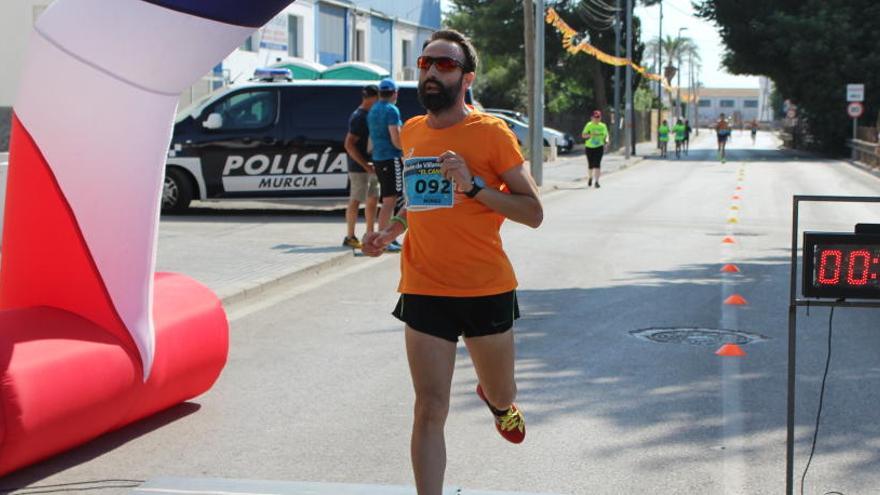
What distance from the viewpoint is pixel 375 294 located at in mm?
11906

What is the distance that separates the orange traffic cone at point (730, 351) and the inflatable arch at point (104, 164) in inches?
156

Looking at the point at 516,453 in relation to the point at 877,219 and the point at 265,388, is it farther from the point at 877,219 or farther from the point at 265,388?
the point at 877,219

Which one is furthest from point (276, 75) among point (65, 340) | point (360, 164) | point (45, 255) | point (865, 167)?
point (865, 167)

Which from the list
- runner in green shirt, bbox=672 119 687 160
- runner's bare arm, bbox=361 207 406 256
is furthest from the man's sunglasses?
runner in green shirt, bbox=672 119 687 160

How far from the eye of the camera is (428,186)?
485 centimetres

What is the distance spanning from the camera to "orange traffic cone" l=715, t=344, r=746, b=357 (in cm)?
877

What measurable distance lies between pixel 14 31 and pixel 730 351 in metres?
26.3

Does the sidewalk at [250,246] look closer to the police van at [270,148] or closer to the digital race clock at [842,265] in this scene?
the police van at [270,148]

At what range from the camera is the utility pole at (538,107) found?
97.5 feet

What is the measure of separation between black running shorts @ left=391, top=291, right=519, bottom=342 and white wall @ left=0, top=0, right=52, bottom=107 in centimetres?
2840

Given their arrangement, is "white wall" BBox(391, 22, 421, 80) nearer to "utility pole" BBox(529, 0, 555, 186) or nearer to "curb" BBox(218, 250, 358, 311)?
"utility pole" BBox(529, 0, 555, 186)

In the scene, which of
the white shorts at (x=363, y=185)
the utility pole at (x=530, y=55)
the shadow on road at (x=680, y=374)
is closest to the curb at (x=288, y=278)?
the white shorts at (x=363, y=185)

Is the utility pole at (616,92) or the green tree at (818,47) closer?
the green tree at (818,47)

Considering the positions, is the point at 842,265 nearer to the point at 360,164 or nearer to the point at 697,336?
the point at 697,336
